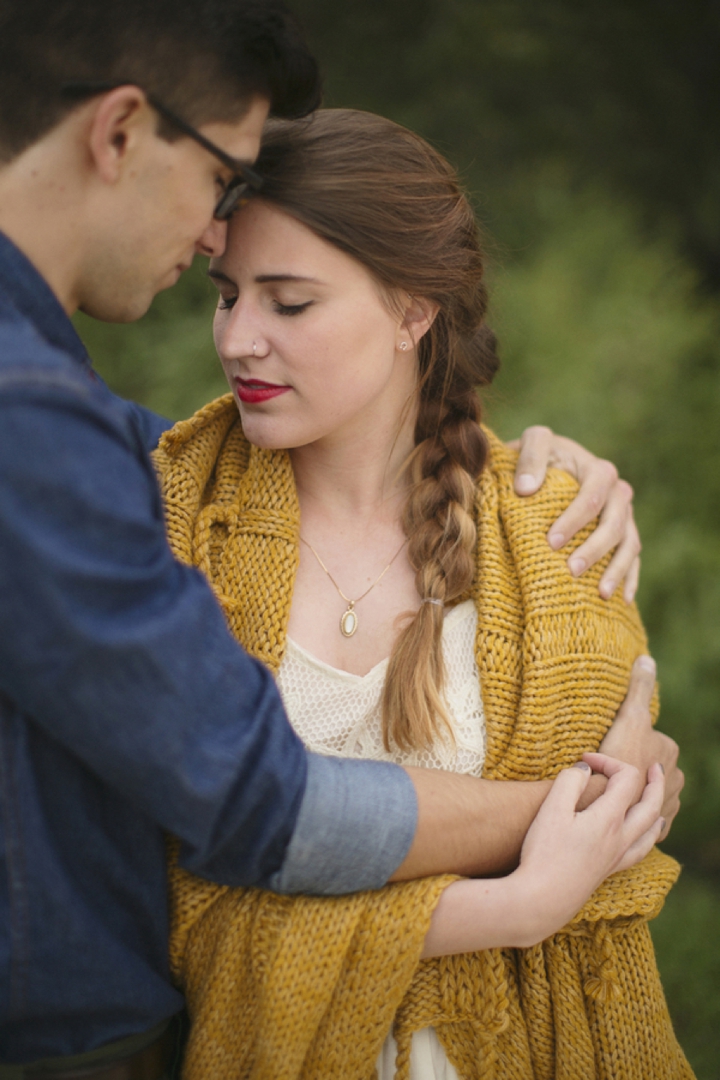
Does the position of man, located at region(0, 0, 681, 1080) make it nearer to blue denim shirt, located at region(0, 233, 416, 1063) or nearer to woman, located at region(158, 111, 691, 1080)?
blue denim shirt, located at region(0, 233, 416, 1063)

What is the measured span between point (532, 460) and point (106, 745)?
1199mm

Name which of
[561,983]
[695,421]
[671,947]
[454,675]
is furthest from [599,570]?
[695,421]

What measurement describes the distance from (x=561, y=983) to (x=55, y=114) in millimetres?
1579

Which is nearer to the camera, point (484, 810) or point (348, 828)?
point (348, 828)

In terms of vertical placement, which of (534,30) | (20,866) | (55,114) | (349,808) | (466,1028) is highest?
(534,30)

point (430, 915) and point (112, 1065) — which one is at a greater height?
point (430, 915)

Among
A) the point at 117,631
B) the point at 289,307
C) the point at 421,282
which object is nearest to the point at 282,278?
the point at 289,307

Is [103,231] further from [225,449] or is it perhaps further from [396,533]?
[396,533]

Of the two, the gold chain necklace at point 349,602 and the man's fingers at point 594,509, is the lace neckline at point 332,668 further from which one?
the man's fingers at point 594,509

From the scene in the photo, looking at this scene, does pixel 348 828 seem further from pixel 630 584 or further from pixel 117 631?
pixel 630 584

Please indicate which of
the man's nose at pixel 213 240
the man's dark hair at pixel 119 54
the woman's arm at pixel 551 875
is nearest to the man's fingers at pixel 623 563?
the woman's arm at pixel 551 875

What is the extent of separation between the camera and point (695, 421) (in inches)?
153

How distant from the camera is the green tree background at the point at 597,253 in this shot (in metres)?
3.59

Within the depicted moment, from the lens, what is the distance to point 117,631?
1.01m
